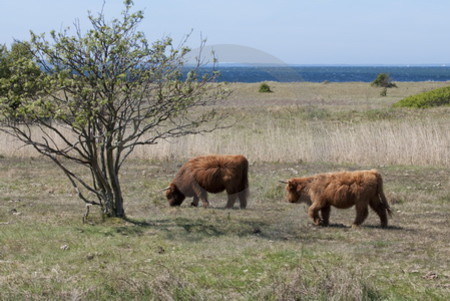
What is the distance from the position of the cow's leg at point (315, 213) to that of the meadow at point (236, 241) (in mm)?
204

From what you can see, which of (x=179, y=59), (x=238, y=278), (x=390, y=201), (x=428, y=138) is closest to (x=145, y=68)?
(x=179, y=59)

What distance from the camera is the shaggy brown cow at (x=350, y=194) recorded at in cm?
983

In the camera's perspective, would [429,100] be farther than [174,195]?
Yes

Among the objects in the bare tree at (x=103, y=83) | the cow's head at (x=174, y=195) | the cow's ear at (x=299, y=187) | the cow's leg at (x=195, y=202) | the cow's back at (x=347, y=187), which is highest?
the bare tree at (x=103, y=83)

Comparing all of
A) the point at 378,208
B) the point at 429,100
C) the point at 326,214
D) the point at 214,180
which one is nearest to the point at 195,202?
the point at 214,180

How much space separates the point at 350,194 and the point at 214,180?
305cm

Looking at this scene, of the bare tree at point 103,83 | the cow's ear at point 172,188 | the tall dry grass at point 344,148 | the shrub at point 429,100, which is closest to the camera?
the bare tree at point 103,83

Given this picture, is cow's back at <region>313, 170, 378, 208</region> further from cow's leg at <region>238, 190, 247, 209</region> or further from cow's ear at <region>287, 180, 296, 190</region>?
cow's leg at <region>238, 190, 247, 209</region>

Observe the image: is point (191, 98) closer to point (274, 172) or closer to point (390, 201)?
point (390, 201)

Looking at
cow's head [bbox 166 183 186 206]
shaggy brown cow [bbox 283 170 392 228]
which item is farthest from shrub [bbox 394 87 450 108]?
shaggy brown cow [bbox 283 170 392 228]

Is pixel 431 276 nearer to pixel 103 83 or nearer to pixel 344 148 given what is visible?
pixel 103 83

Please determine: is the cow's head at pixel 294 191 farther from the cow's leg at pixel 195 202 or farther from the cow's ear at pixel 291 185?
the cow's leg at pixel 195 202

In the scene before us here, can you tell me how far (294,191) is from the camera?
11055 mm

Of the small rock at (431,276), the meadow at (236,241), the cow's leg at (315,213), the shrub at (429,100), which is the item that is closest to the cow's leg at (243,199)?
the meadow at (236,241)
